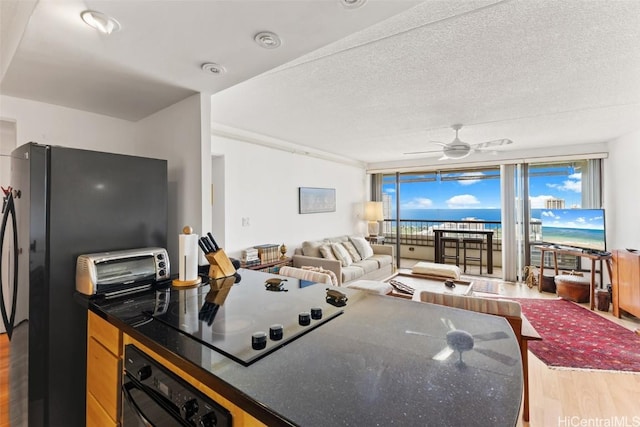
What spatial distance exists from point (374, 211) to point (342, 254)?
2.05 m

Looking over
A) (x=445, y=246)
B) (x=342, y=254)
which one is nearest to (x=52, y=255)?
(x=342, y=254)

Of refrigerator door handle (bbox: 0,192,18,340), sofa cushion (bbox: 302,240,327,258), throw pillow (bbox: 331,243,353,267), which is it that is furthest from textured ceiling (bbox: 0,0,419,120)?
throw pillow (bbox: 331,243,353,267)

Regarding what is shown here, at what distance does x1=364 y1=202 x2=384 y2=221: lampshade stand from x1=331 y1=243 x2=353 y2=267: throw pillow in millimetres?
1814

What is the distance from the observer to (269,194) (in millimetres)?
4238

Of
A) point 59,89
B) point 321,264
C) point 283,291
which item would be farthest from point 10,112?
point 321,264

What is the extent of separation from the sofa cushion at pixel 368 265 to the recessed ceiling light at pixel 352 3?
12.7 ft

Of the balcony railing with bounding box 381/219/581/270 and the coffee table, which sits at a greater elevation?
the balcony railing with bounding box 381/219/581/270

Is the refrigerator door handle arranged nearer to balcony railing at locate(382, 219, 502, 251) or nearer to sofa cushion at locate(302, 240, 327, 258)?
sofa cushion at locate(302, 240, 327, 258)

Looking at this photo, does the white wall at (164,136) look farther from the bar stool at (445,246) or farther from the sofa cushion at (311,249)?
the bar stool at (445,246)

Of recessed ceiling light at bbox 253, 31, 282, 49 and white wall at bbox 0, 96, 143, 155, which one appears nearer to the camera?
recessed ceiling light at bbox 253, 31, 282, 49

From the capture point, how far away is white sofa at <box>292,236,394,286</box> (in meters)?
4.11

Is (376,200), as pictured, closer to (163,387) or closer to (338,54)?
(338,54)

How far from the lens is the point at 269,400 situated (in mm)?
667

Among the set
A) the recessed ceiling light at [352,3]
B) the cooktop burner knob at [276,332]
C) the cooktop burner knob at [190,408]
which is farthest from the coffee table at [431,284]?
the recessed ceiling light at [352,3]
